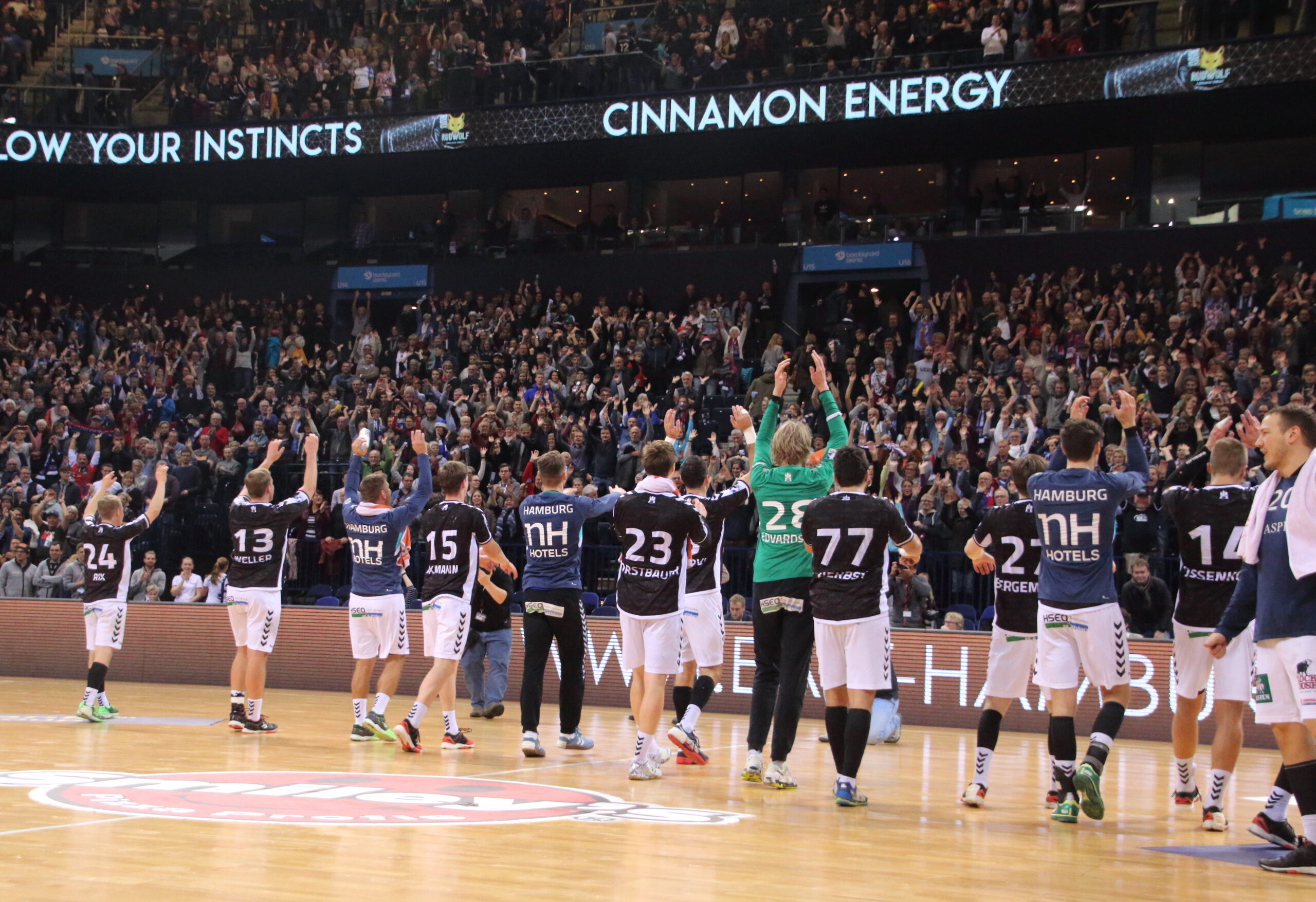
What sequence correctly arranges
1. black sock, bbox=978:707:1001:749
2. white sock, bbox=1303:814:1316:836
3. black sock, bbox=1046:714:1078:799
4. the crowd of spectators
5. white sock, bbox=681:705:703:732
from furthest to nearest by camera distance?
the crowd of spectators
white sock, bbox=681:705:703:732
black sock, bbox=978:707:1001:749
black sock, bbox=1046:714:1078:799
white sock, bbox=1303:814:1316:836

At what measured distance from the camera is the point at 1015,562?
9.20 meters

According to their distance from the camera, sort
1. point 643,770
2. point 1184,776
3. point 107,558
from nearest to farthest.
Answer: point 1184,776
point 643,770
point 107,558

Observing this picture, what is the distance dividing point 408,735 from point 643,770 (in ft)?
8.04

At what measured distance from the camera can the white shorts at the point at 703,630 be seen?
35.7ft

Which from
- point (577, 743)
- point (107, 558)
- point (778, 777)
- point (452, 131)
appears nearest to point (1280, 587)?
point (778, 777)

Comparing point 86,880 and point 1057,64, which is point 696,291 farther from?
point 86,880

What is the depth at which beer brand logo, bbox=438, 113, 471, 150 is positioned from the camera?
28.6m

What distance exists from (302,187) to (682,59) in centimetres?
1170

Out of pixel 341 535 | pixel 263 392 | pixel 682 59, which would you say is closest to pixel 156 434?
pixel 263 392

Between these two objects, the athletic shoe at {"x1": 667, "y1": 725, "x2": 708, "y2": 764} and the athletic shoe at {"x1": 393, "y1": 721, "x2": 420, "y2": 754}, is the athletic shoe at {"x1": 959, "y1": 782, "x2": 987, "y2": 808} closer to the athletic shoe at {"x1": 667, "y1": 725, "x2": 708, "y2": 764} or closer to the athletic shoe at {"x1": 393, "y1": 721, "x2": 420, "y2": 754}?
the athletic shoe at {"x1": 667, "y1": 725, "x2": 708, "y2": 764}

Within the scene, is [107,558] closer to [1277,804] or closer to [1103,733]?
[1103,733]

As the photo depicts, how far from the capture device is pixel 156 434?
2527 centimetres

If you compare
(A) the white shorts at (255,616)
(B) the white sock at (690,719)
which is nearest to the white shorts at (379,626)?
(A) the white shorts at (255,616)

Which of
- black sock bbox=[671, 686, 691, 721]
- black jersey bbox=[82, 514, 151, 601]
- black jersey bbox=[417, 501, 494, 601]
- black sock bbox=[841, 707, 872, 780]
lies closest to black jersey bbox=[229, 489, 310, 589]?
black jersey bbox=[82, 514, 151, 601]
